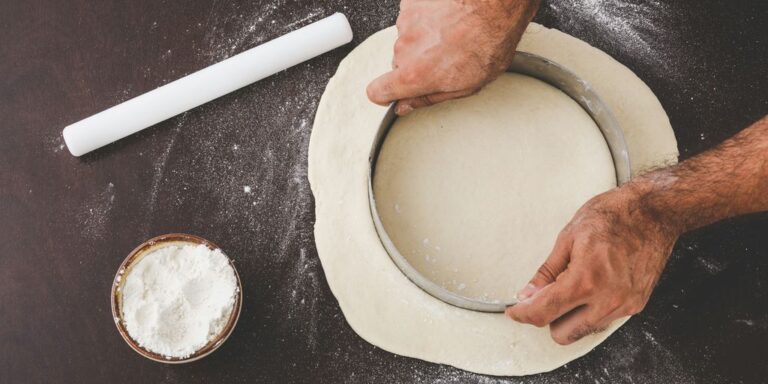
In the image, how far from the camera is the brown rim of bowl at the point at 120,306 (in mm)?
Result: 1165

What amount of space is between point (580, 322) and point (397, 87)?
55 cm

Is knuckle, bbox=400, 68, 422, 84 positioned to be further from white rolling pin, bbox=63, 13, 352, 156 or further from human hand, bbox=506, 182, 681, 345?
human hand, bbox=506, 182, 681, 345

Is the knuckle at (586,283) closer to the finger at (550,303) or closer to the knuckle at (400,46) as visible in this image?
the finger at (550,303)

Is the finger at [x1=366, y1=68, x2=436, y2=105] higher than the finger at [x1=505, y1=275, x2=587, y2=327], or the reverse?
the finger at [x1=366, y1=68, x2=436, y2=105]

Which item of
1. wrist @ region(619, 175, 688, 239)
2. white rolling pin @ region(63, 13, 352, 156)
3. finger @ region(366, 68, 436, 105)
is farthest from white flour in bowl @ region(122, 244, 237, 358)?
wrist @ region(619, 175, 688, 239)

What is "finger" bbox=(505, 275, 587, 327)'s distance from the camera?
1.04 meters

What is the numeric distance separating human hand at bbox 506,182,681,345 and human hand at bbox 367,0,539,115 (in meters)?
0.33

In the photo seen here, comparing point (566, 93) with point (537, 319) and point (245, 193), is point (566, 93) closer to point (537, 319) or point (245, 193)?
point (537, 319)

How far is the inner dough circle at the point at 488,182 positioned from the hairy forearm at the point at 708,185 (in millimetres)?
121

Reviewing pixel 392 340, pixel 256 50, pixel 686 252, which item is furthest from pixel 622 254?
pixel 256 50

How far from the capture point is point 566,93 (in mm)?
1277

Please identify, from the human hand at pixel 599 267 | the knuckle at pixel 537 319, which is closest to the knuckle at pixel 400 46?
the human hand at pixel 599 267

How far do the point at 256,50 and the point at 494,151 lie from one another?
0.56 meters

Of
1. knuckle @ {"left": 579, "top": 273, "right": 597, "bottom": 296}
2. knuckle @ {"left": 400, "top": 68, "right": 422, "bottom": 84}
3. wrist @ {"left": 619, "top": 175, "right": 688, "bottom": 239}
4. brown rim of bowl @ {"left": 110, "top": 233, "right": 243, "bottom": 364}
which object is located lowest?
brown rim of bowl @ {"left": 110, "top": 233, "right": 243, "bottom": 364}
